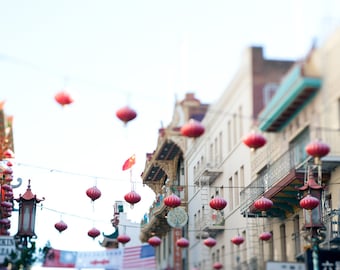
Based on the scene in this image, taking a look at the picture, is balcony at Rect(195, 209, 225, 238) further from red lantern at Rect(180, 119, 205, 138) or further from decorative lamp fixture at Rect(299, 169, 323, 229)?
red lantern at Rect(180, 119, 205, 138)

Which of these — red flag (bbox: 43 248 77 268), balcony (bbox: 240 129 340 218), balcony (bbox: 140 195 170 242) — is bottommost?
red flag (bbox: 43 248 77 268)

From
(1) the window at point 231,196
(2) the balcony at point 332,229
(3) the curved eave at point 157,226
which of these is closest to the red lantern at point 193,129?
(2) the balcony at point 332,229

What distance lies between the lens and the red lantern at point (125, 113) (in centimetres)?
2242

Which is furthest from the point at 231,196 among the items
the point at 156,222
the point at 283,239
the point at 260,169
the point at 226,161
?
the point at 156,222

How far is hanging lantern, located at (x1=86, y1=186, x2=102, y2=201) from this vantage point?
31.9 metres

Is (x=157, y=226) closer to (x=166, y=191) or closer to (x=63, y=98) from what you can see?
(x=166, y=191)

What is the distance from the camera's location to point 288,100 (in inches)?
751

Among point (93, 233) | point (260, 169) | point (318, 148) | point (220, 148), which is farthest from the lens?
point (220, 148)

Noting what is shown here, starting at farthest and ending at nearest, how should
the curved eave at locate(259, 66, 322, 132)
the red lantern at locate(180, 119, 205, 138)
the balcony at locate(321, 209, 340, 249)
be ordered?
the balcony at locate(321, 209, 340, 249) → the red lantern at locate(180, 119, 205, 138) → the curved eave at locate(259, 66, 322, 132)

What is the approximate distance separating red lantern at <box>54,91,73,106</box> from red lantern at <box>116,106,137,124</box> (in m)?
1.31

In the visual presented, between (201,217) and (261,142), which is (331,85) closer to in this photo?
(261,142)

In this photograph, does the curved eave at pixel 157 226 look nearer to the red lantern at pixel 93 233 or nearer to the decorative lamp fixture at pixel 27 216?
the red lantern at pixel 93 233

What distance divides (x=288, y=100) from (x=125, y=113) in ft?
Answer: 16.5

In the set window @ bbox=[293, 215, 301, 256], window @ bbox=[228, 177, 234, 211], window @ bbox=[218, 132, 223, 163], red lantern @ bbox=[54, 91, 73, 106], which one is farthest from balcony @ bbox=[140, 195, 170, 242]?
red lantern @ bbox=[54, 91, 73, 106]
